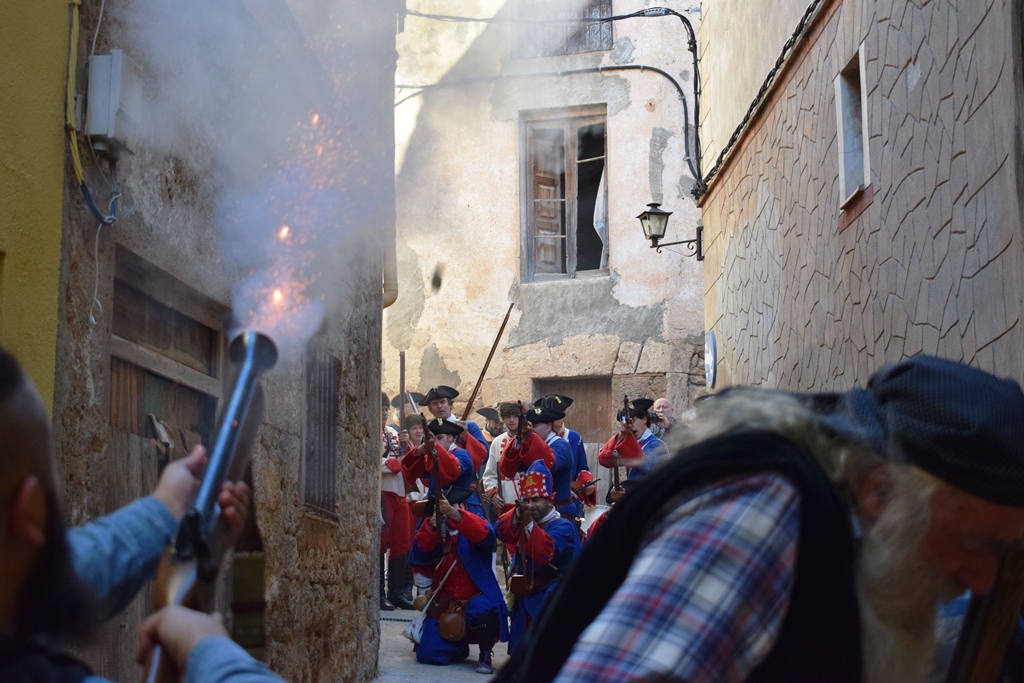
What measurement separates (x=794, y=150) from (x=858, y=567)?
25.9ft

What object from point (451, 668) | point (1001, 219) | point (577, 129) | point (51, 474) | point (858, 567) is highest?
point (577, 129)

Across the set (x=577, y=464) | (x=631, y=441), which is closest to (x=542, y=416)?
(x=631, y=441)

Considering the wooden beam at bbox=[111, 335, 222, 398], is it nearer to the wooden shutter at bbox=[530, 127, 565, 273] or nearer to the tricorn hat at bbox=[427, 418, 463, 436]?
the tricorn hat at bbox=[427, 418, 463, 436]

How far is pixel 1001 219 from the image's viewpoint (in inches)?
201

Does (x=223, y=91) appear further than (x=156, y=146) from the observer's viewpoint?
Yes

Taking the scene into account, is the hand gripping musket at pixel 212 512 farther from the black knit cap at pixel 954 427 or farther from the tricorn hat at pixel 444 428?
the tricorn hat at pixel 444 428

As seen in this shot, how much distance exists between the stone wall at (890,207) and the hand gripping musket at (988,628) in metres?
3.37

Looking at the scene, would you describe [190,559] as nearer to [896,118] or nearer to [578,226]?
[896,118]

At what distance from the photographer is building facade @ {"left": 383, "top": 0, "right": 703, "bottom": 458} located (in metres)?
16.3

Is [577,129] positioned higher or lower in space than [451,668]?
higher

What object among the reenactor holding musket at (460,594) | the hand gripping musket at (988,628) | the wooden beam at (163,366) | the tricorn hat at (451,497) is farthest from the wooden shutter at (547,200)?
the hand gripping musket at (988,628)

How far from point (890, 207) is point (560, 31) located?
11.1 meters

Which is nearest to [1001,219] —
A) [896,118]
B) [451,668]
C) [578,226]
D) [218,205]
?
[896,118]

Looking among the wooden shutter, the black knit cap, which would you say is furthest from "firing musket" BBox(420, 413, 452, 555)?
the black knit cap
